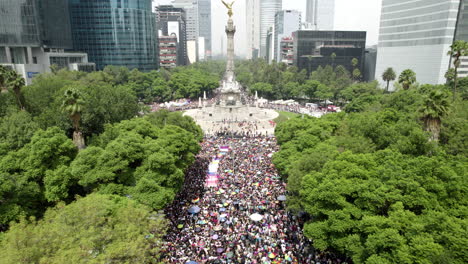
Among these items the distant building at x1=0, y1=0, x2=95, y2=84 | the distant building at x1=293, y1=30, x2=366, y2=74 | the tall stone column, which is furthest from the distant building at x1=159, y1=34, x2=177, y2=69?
the tall stone column

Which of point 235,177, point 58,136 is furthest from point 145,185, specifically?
point 235,177

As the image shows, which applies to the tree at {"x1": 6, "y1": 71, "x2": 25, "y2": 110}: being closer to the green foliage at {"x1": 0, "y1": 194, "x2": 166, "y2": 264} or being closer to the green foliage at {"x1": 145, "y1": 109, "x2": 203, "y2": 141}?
the green foliage at {"x1": 145, "y1": 109, "x2": 203, "y2": 141}

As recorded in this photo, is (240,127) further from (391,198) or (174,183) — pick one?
(391,198)

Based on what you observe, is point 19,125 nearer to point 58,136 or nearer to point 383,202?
point 58,136

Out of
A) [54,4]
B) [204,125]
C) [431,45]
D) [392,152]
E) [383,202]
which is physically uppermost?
[54,4]

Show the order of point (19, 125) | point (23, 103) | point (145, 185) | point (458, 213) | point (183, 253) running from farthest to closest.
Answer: point (23, 103), point (19, 125), point (145, 185), point (183, 253), point (458, 213)

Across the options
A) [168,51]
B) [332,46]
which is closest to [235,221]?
[332,46]

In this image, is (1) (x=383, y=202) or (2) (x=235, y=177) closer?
(1) (x=383, y=202)
